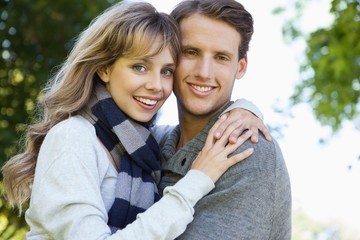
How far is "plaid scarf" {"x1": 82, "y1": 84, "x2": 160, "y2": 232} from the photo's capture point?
3.07 metres

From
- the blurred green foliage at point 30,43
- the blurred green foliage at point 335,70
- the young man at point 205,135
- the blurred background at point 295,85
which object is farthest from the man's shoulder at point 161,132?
the blurred green foliage at point 30,43

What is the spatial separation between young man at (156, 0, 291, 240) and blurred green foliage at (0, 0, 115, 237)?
10.4ft

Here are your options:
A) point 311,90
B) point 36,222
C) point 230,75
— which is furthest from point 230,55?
point 311,90

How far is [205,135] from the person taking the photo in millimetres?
3338

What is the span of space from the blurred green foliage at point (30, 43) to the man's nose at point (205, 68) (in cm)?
347

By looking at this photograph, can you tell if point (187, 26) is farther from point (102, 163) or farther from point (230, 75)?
point (102, 163)

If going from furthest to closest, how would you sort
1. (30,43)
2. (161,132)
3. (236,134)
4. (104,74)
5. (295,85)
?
1. (30,43)
2. (295,85)
3. (161,132)
4. (104,74)
5. (236,134)

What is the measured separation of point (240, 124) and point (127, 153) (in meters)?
0.49

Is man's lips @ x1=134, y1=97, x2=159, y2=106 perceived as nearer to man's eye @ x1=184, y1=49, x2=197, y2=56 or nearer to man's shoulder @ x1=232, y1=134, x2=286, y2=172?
man's eye @ x1=184, y1=49, x2=197, y2=56

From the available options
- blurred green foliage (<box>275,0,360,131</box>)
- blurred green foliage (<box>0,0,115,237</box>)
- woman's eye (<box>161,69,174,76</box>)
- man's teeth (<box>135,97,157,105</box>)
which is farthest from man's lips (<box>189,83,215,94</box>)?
blurred green foliage (<box>0,0,115,237</box>)

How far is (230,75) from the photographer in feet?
11.4

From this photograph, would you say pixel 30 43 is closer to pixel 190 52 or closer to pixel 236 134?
pixel 190 52

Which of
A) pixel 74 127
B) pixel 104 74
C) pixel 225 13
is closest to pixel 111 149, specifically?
pixel 74 127

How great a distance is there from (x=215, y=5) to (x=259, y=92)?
85.8 inches
